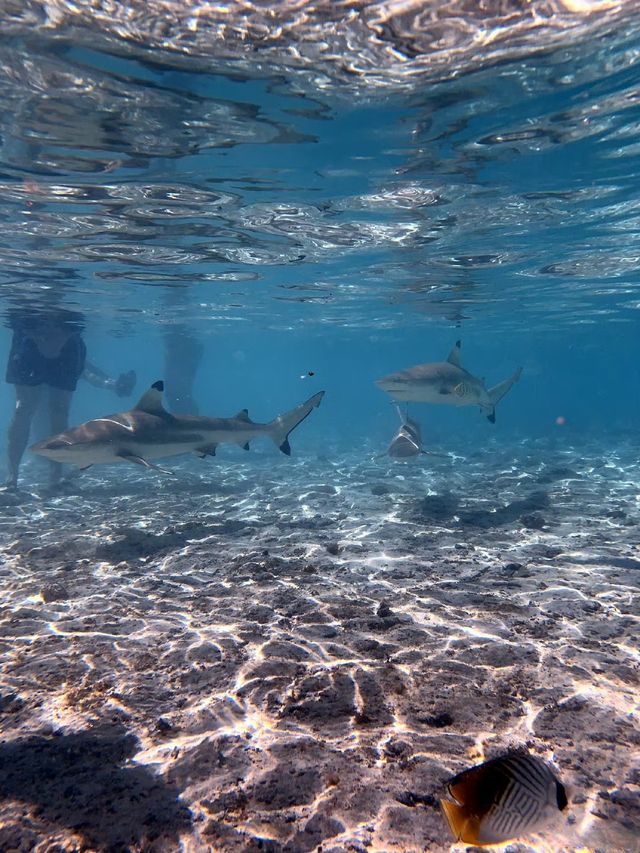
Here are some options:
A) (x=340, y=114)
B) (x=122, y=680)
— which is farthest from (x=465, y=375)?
(x=122, y=680)

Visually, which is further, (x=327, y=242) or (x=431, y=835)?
(x=327, y=242)

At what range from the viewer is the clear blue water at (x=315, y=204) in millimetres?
7598

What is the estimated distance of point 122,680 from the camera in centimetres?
523

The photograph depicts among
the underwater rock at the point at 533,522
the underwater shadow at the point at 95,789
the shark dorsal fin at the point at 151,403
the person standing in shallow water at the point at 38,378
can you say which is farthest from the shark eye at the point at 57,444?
the underwater rock at the point at 533,522

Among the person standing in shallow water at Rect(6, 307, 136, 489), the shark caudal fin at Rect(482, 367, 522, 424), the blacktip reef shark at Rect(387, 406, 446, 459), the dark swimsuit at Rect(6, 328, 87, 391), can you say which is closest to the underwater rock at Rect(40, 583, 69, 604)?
the blacktip reef shark at Rect(387, 406, 446, 459)

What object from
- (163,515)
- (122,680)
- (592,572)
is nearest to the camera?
(122,680)

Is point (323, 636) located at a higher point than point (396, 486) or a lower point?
higher

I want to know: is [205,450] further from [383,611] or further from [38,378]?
[38,378]

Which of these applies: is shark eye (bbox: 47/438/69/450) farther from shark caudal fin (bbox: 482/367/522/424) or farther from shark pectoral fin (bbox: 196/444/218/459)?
shark caudal fin (bbox: 482/367/522/424)

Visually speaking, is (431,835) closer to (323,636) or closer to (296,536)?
(323,636)

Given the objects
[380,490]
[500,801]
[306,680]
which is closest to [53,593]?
[306,680]

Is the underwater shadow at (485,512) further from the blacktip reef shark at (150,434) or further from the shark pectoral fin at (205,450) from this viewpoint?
the shark pectoral fin at (205,450)

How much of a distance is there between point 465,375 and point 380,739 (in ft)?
29.5

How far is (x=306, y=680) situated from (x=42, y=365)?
17.3m
